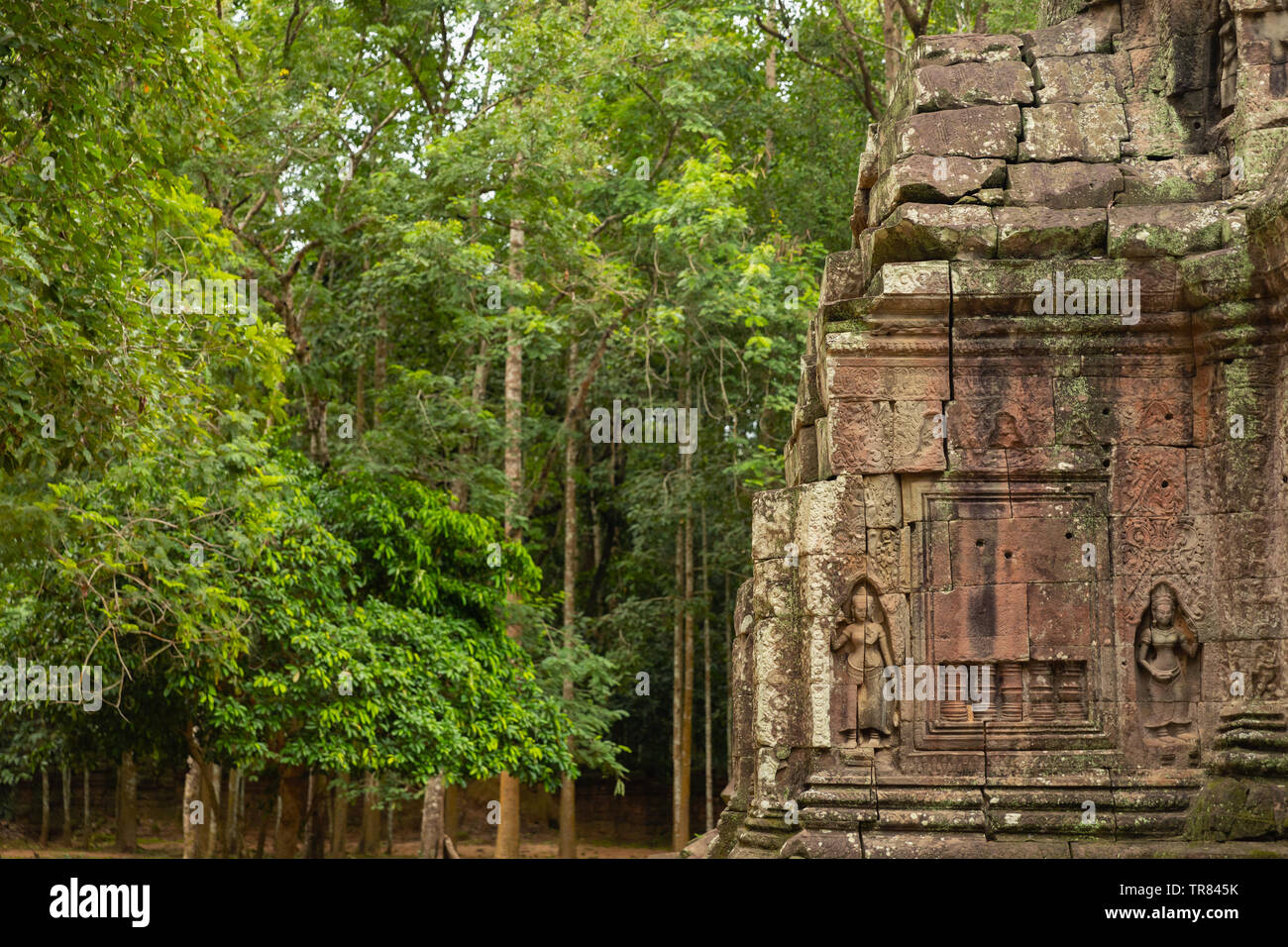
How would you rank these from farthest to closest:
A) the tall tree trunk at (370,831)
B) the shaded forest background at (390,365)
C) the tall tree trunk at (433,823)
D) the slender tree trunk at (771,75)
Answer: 1. the tall tree trunk at (370,831)
2. the slender tree trunk at (771,75)
3. the tall tree trunk at (433,823)
4. the shaded forest background at (390,365)

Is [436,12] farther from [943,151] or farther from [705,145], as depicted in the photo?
[943,151]

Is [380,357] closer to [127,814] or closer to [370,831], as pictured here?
[370,831]

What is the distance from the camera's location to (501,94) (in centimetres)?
1942

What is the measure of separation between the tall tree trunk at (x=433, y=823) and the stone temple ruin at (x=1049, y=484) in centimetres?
1121

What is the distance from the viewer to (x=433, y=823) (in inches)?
762

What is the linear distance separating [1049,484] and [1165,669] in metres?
1.22

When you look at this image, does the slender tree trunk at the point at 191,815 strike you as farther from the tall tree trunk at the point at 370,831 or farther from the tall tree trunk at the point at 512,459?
the tall tree trunk at the point at 370,831

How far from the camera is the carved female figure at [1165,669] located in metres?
8.29

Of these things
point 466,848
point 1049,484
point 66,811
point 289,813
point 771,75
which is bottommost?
point 466,848

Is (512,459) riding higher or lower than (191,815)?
higher

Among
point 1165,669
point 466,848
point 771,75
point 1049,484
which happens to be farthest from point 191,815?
point 771,75

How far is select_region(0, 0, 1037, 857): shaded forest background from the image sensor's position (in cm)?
963

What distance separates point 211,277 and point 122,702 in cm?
561

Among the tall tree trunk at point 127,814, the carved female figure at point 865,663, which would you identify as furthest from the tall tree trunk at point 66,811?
the carved female figure at point 865,663
